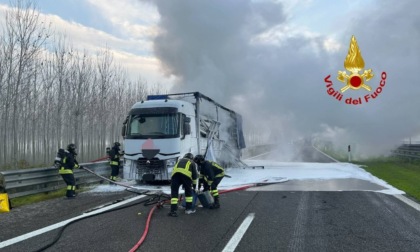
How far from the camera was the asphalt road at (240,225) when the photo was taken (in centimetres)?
493

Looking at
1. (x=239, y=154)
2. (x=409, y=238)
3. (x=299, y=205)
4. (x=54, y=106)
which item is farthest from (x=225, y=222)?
(x=54, y=106)

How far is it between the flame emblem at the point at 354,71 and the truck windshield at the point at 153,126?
29.0 ft

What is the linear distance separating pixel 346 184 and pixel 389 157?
14.5 meters

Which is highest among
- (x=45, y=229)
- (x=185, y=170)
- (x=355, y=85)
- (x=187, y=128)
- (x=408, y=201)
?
(x=355, y=85)

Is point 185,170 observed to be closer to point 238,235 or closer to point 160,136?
Result: point 238,235

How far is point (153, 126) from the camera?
1202 centimetres

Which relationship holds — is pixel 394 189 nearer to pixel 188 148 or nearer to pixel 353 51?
pixel 188 148

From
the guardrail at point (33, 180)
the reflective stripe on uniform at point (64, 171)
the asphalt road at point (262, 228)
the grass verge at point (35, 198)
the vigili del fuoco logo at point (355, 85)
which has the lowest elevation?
the asphalt road at point (262, 228)

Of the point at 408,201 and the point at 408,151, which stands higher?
the point at 408,151

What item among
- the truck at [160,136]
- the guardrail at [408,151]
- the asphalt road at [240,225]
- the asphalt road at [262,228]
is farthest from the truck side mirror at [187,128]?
the guardrail at [408,151]

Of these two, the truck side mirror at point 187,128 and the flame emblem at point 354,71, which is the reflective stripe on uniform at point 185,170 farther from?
the flame emblem at point 354,71

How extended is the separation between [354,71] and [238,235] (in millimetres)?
14282

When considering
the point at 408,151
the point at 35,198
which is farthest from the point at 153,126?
the point at 408,151

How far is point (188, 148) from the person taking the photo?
12453 mm
